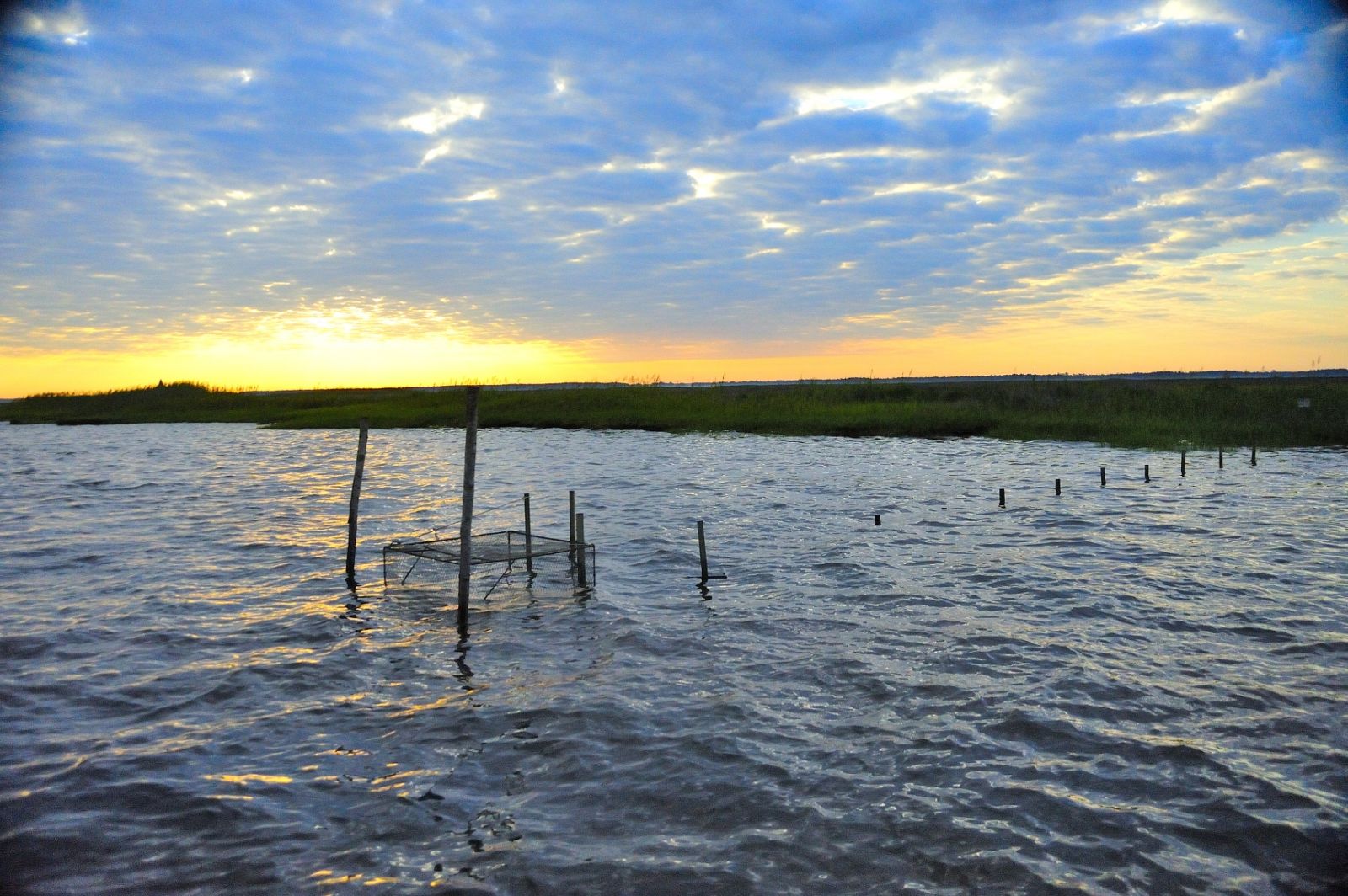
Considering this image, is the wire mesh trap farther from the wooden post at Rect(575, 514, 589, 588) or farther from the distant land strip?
the distant land strip

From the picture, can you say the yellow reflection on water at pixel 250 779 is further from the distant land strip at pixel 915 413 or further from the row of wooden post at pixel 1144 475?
the distant land strip at pixel 915 413

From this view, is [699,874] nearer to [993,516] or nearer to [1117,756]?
[1117,756]

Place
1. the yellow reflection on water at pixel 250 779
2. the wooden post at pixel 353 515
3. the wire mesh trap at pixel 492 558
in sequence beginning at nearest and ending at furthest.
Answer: the yellow reflection on water at pixel 250 779, the wire mesh trap at pixel 492 558, the wooden post at pixel 353 515

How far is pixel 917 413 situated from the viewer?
4862 centimetres

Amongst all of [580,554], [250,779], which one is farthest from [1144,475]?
[250,779]

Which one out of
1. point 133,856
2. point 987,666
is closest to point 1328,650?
point 987,666

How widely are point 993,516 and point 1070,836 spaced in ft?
56.9

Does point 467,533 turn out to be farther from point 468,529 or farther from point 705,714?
point 705,714

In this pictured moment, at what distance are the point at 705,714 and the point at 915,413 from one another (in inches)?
1595

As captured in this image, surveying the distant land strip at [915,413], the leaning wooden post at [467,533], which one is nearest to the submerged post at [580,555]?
the leaning wooden post at [467,533]

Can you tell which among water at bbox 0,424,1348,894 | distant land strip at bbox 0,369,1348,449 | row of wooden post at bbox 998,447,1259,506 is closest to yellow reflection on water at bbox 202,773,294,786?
water at bbox 0,424,1348,894

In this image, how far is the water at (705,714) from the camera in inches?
300

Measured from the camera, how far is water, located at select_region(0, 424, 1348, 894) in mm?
7613

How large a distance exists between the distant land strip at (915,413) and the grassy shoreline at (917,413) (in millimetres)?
95
